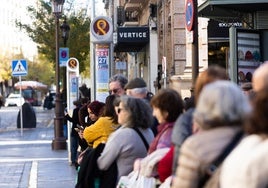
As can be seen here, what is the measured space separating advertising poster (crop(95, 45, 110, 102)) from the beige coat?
1027 cm

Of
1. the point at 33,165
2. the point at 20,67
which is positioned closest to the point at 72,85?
the point at 33,165

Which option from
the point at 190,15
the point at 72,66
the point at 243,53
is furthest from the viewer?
the point at 72,66

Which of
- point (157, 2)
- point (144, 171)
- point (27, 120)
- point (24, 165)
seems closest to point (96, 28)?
point (24, 165)

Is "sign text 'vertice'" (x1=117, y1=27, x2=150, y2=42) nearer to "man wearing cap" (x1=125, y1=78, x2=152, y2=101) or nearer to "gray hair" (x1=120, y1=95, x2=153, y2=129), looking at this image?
"man wearing cap" (x1=125, y1=78, x2=152, y2=101)

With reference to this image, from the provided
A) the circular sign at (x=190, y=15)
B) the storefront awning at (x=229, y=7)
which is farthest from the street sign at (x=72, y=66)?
the circular sign at (x=190, y=15)

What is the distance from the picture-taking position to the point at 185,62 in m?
24.4

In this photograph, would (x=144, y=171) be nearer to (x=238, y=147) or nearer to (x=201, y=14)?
(x=238, y=147)

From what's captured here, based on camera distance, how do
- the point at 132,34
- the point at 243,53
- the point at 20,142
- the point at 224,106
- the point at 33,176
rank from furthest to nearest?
1. the point at 132,34
2. the point at 20,142
3. the point at 33,176
4. the point at 243,53
5. the point at 224,106

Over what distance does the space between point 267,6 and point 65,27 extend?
21.7 m

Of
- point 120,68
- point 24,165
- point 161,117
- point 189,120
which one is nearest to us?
point 189,120

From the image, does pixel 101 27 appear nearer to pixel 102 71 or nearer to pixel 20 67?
pixel 102 71

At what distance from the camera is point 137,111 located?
23.0 feet

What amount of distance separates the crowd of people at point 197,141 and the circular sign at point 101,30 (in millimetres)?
7068

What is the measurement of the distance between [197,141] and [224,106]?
26cm
